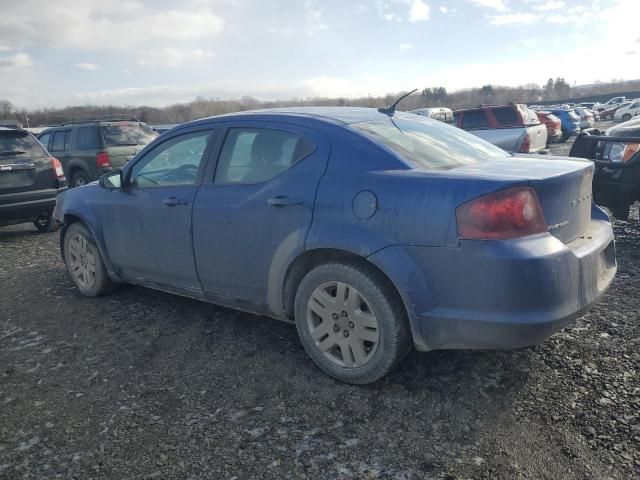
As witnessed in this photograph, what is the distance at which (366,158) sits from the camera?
2.83 meters

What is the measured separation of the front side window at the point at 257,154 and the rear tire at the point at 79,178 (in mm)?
8534

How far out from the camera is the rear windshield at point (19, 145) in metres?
7.01

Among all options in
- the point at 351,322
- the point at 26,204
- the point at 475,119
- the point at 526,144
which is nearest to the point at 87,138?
the point at 26,204

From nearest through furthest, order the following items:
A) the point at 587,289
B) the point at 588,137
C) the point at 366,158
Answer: the point at 587,289 < the point at 366,158 < the point at 588,137

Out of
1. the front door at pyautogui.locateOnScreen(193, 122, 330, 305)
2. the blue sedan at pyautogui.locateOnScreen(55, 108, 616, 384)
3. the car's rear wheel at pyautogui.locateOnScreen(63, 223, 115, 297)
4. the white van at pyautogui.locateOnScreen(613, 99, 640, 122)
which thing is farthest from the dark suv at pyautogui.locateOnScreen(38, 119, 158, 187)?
the white van at pyautogui.locateOnScreen(613, 99, 640, 122)

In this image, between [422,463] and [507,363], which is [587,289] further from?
[422,463]

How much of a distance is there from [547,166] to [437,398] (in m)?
1.47

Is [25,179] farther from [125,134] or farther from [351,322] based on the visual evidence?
[351,322]

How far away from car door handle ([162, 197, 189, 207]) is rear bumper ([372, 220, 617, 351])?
164 cm

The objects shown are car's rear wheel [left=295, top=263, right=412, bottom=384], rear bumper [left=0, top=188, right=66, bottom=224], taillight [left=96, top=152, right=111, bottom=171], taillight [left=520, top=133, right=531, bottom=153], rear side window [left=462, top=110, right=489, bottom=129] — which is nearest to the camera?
car's rear wheel [left=295, top=263, right=412, bottom=384]

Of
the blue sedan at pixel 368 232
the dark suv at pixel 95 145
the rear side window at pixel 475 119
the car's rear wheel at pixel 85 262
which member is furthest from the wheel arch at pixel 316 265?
the rear side window at pixel 475 119

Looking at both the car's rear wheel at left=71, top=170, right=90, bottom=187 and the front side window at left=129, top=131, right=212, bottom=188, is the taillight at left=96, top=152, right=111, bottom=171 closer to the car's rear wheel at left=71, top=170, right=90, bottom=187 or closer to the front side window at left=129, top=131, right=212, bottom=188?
the car's rear wheel at left=71, top=170, right=90, bottom=187

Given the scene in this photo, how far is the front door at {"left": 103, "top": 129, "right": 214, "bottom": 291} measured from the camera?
11.8ft

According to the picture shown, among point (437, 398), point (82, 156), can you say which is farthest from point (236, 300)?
point (82, 156)
